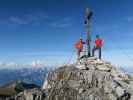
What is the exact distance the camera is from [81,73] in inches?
1596

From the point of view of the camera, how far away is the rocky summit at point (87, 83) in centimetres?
3641

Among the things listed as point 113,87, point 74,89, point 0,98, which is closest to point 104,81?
point 113,87

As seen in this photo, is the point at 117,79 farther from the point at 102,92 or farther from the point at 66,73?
the point at 66,73

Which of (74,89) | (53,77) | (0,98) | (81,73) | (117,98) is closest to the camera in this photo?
(117,98)

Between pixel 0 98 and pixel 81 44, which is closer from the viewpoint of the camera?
pixel 81 44

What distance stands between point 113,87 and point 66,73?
9.51 metres

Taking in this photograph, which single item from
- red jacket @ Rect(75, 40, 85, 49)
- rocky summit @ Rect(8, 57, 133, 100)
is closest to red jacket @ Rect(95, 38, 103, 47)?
red jacket @ Rect(75, 40, 85, 49)

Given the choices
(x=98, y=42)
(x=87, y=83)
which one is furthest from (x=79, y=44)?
(x=87, y=83)

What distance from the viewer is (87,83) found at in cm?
3928

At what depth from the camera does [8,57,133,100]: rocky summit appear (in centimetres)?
3641

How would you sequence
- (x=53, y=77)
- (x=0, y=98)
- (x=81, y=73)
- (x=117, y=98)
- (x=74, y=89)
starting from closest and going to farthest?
1. (x=117, y=98)
2. (x=74, y=89)
3. (x=81, y=73)
4. (x=53, y=77)
5. (x=0, y=98)

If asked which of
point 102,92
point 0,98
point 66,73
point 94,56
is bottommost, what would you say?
point 0,98

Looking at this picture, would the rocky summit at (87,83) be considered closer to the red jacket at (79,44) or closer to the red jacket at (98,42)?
the red jacket at (79,44)

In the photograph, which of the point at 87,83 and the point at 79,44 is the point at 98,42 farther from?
the point at 87,83
